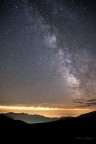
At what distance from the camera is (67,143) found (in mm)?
60375

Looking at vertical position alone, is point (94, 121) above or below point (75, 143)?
above

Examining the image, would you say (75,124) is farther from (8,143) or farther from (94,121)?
(8,143)

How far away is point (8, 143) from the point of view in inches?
2039

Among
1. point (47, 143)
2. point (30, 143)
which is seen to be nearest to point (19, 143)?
point (30, 143)

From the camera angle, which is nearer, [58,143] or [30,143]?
[30,143]

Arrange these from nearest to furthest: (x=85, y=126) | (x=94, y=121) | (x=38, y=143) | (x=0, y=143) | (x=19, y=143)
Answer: (x=0, y=143)
(x=19, y=143)
(x=38, y=143)
(x=85, y=126)
(x=94, y=121)

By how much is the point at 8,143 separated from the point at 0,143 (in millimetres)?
2722

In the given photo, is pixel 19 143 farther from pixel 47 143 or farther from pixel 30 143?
pixel 47 143

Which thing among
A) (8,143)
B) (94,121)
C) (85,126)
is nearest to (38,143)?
(8,143)

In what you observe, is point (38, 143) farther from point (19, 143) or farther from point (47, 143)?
point (19, 143)

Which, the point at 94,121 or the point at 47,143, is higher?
the point at 94,121

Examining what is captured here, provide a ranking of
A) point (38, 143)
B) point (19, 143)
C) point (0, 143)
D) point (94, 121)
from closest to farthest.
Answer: point (0, 143)
point (19, 143)
point (38, 143)
point (94, 121)

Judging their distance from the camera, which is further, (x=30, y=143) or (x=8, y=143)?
(x=30, y=143)

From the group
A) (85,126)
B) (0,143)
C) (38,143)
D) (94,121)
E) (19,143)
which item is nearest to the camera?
(0,143)
